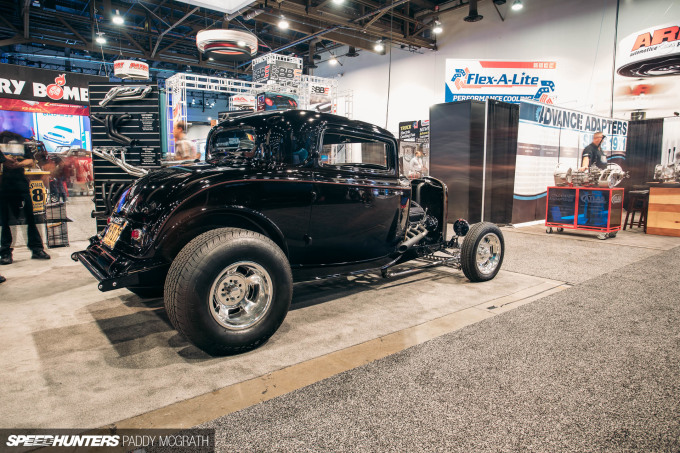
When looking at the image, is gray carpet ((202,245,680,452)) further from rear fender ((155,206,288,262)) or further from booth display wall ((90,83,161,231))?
booth display wall ((90,83,161,231))

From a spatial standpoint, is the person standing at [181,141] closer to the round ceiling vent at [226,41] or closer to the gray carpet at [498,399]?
the round ceiling vent at [226,41]

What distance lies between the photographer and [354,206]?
3.23 m

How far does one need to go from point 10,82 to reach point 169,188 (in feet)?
38.3

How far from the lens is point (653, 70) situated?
9977 mm

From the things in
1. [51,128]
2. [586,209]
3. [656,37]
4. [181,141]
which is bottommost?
[586,209]

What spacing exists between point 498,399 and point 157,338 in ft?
7.28

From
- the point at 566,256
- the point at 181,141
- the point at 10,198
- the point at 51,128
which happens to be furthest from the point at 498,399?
the point at 51,128

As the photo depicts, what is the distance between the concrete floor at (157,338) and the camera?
75.5 inches

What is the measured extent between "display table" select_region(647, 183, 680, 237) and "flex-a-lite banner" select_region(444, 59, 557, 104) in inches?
144

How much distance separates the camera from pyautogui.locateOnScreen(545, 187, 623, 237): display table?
7.22 meters

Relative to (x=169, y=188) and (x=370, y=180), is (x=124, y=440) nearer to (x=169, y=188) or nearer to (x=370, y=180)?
(x=169, y=188)

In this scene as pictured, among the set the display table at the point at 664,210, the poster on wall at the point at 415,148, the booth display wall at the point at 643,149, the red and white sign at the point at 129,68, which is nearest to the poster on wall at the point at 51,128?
the red and white sign at the point at 129,68


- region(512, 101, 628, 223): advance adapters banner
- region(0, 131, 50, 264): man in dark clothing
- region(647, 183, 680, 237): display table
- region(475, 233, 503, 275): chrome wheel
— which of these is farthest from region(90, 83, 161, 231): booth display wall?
region(647, 183, 680, 237): display table

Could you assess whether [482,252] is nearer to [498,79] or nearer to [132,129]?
[132,129]
